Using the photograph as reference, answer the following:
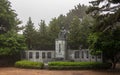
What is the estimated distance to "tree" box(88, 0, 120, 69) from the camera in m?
19.2

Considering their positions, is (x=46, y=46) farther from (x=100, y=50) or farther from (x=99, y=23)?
(x=99, y=23)

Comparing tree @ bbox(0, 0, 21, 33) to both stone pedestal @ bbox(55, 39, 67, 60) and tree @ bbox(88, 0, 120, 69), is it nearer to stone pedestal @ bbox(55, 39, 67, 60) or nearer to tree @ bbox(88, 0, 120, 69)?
stone pedestal @ bbox(55, 39, 67, 60)

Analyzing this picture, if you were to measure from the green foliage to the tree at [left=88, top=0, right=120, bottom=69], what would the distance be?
10.3 metres

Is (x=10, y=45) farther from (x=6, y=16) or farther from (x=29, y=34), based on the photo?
(x=29, y=34)

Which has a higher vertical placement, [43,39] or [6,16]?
[6,16]

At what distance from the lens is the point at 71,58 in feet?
110

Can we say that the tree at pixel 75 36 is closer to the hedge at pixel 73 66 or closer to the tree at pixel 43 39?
the tree at pixel 43 39

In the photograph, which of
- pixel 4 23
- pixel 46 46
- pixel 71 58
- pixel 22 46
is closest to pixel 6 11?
pixel 4 23

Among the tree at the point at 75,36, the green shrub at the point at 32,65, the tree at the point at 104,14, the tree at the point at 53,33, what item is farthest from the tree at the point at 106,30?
the tree at the point at 53,33

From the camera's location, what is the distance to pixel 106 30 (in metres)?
21.8

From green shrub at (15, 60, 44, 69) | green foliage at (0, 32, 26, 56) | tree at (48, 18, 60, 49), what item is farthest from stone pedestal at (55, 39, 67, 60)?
green shrub at (15, 60, 44, 69)

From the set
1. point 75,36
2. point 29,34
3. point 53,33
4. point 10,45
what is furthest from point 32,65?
point 53,33

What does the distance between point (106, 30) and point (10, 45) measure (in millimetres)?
13670

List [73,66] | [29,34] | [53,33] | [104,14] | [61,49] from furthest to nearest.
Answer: [53,33] < [29,34] < [61,49] < [73,66] < [104,14]
